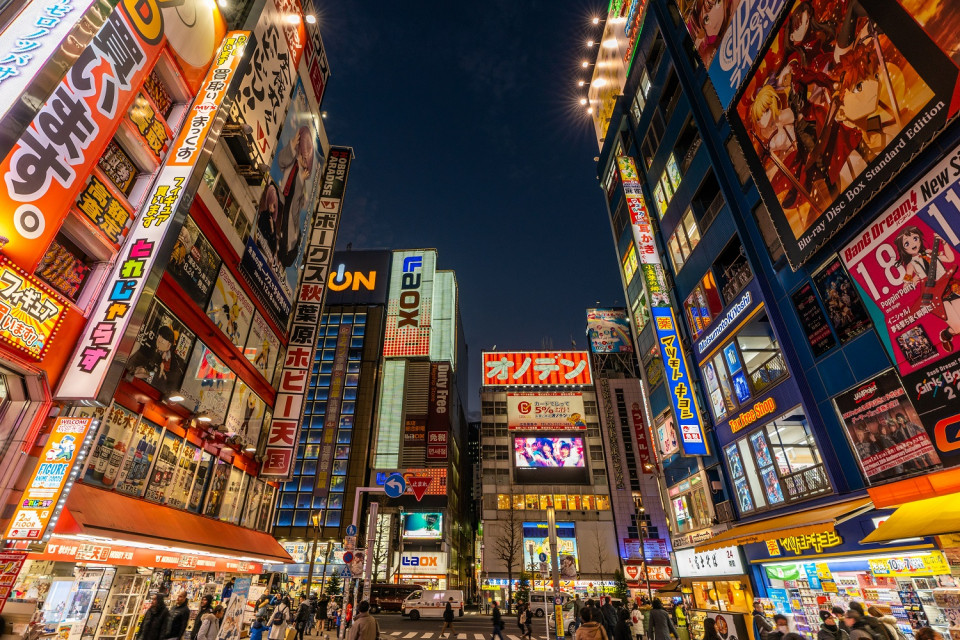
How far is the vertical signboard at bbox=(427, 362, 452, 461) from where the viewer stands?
215ft

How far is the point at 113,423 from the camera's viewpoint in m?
11.9

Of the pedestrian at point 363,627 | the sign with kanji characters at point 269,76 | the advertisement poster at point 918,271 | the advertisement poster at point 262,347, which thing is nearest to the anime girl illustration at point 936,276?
the advertisement poster at point 918,271

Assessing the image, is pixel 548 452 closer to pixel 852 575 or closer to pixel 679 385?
pixel 679 385

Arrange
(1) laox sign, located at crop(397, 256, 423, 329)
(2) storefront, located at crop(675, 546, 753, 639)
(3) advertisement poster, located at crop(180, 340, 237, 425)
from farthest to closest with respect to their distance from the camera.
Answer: (1) laox sign, located at crop(397, 256, 423, 329) < (2) storefront, located at crop(675, 546, 753, 639) < (3) advertisement poster, located at crop(180, 340, 237, 425)

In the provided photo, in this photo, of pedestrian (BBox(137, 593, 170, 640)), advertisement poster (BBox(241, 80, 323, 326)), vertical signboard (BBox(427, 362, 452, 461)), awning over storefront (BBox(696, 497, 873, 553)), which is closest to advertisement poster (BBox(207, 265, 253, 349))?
advertisement poster (BBox(241, 80, 323, 326))

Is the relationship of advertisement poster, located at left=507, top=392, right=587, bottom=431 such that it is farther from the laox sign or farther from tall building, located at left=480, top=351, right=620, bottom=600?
the laox sign

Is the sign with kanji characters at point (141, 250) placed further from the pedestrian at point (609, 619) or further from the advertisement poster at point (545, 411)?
the advertisement poster at point (545, 411)

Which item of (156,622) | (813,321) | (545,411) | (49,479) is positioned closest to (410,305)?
(545,411)

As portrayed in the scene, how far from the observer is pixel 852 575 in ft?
44.1

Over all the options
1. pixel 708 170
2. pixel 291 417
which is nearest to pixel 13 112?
pixel 291 417

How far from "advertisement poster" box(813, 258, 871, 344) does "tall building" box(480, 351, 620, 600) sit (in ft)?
157

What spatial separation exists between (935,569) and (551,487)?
53.6 metres

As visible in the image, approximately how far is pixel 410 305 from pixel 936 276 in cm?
6995

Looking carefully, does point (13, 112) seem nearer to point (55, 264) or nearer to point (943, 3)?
point (55, 264)
